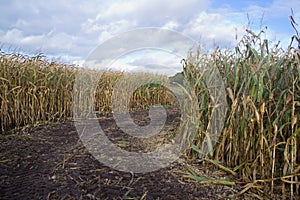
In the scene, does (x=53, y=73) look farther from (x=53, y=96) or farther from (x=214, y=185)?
(x=214, y=185)

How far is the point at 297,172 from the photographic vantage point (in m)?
1.48

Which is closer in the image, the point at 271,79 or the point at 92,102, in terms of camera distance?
the point at 271,79

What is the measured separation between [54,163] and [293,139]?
1567mm

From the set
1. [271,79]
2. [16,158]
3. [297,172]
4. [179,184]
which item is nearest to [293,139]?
[297,172]

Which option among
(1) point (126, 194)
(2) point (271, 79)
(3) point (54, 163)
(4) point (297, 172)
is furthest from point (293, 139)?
(3) point (54, 163)

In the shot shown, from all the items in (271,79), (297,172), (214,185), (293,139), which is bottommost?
(214,185)

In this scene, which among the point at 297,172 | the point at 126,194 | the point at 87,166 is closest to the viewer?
the point at 126,194

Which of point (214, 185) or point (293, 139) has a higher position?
point (293, 139)

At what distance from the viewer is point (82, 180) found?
1.53 m

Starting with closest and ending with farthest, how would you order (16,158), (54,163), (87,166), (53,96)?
(87,166) → (54,163) → (16,158) → (53,96)

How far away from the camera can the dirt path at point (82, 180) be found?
55.1 inches

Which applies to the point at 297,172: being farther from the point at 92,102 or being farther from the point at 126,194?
the point at 92,102

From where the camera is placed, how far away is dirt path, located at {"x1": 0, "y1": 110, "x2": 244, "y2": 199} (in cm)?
140

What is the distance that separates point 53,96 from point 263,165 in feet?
9.43
